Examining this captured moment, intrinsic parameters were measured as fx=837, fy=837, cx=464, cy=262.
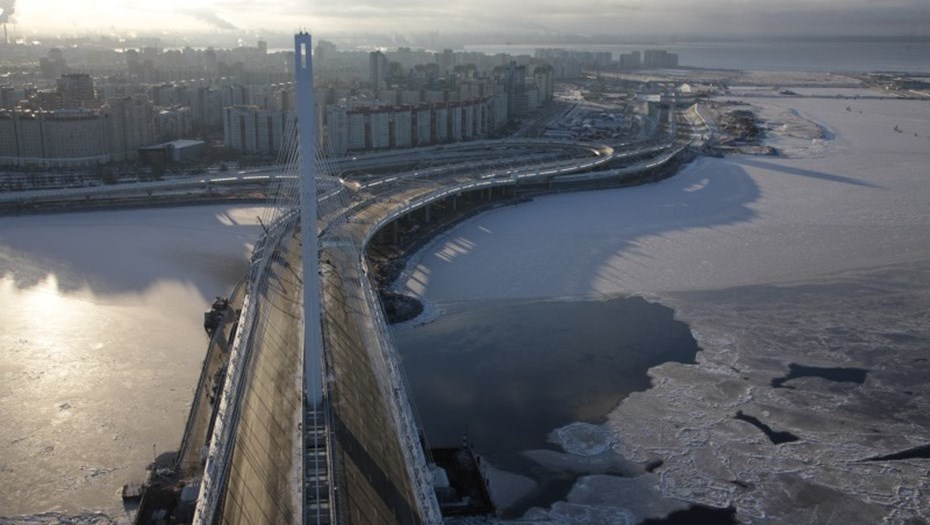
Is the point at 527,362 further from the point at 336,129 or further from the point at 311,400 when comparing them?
the point at 336,129

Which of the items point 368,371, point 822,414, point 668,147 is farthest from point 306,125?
point 668,147

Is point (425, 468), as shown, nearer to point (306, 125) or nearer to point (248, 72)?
point (306, 125)

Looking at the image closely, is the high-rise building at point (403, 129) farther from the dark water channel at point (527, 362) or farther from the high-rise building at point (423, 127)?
the dark water channel at point (527, 362)

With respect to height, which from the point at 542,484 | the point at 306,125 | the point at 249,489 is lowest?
the point at 542,484

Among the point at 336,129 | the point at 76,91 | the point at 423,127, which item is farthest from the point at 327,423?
the point at 76,91

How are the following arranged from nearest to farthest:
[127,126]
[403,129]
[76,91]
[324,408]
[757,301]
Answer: [324,408] < [757,301] < [127,126] < [403,129] < [76,91]

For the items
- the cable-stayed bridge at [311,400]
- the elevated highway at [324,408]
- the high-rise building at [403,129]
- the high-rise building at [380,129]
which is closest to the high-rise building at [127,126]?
the high-rise building at [380,129]
